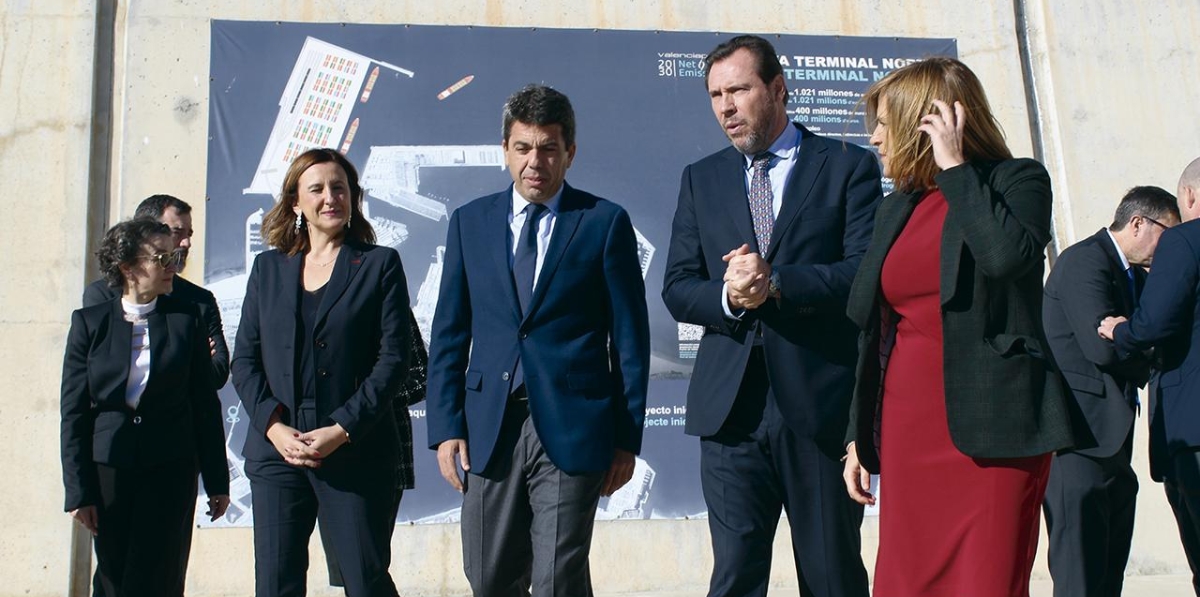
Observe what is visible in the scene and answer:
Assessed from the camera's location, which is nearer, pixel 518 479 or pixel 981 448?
pixel 981 448

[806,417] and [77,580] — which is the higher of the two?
[806,417]

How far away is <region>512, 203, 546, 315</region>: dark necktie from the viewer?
2953 millimetres

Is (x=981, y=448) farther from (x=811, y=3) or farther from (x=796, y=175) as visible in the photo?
(x=811, y=3)

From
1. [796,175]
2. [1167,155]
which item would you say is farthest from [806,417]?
[1167,155]

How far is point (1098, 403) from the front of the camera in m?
3.95

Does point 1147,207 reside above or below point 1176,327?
above

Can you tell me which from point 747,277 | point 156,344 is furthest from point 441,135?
point 747,277

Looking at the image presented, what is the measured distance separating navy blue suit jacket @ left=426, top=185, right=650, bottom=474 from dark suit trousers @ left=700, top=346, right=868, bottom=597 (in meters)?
0.27

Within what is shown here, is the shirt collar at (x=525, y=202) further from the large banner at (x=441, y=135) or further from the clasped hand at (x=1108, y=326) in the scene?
the large banner at (x=441, y=135)

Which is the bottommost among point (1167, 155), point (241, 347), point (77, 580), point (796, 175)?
point (77, 580)

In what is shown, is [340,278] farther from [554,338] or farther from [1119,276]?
[1119,276]

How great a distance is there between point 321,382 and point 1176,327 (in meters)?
2.51

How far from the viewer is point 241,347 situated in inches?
133

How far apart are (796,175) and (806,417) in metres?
0.63
